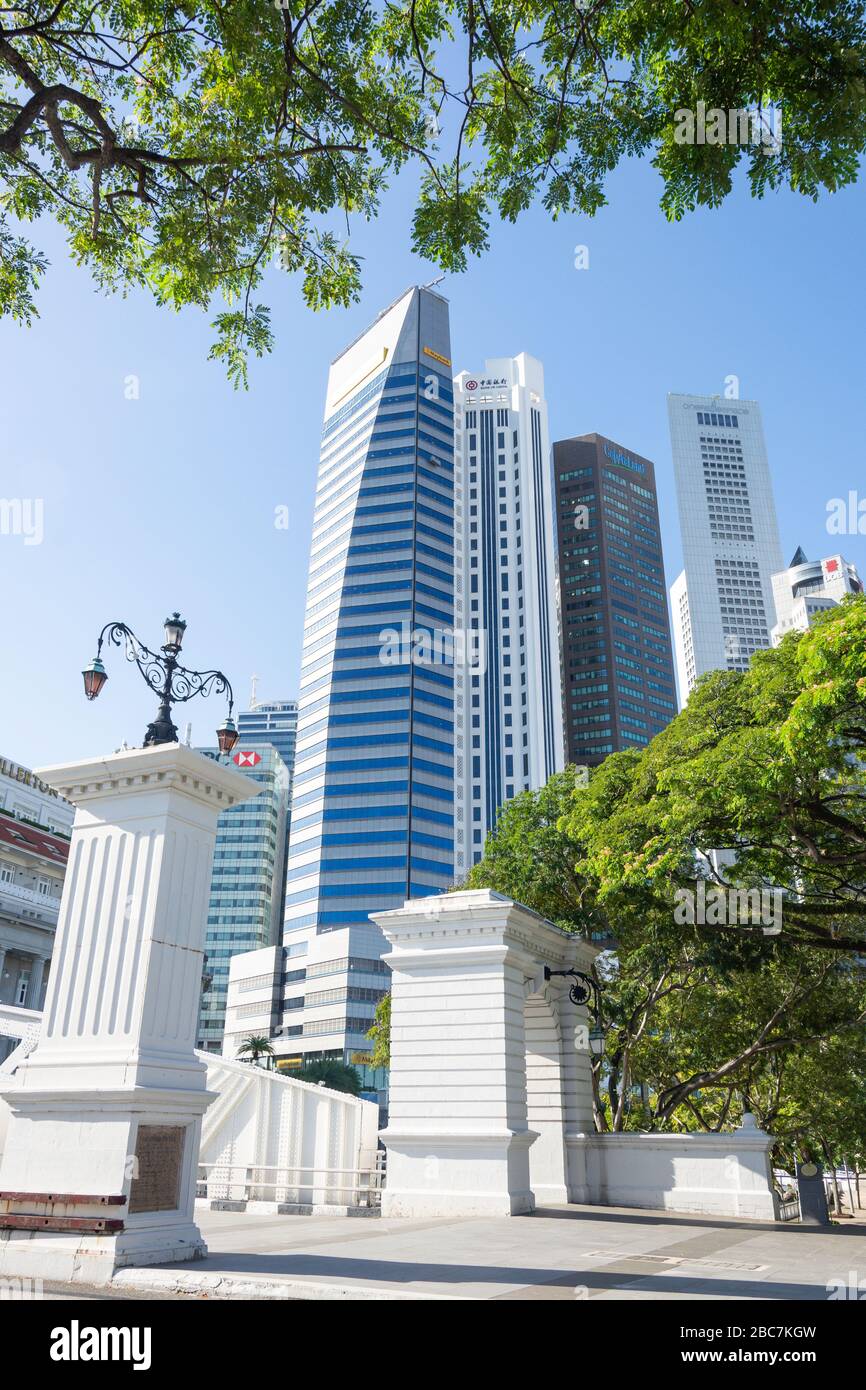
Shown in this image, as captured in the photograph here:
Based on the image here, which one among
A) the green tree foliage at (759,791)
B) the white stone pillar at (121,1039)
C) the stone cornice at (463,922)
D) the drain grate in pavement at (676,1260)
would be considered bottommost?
the drain grate in pavement at (676,1260)

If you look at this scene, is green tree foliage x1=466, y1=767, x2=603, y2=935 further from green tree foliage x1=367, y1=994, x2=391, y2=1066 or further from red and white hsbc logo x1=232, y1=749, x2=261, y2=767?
red and white hsbc logo x1=232, y1=749, x2=261, y2=767

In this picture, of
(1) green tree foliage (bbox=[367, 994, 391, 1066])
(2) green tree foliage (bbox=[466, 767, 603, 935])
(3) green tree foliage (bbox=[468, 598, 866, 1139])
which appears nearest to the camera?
(3) green tree foliage (bbox=[468, 598, 866, 1139])

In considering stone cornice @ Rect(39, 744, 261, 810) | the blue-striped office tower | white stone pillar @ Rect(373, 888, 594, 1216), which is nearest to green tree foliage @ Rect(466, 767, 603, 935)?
white stone pillar @ Rect(373, 888, 594, 1216)

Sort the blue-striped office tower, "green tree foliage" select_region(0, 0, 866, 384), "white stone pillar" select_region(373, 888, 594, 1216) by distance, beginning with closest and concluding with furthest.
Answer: "green tree foliage" select_region(0, 0, 866, 384) → "white stone pillar" select_region(373, 888, 594, 1216) → the blue-striped office tower

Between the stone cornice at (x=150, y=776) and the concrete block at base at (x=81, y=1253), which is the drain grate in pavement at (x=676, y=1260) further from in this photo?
the stone cornice at (x=150, y=776)

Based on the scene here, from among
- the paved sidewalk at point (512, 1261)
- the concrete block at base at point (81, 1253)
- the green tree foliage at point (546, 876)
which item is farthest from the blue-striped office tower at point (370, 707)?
the concrete block at base at point (81, 1253)

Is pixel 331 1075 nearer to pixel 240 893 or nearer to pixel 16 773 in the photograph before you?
pixel 16 773

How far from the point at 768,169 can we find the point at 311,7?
466 centimetres

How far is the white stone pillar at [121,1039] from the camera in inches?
385

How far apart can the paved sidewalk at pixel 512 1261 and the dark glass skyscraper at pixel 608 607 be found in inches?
6106

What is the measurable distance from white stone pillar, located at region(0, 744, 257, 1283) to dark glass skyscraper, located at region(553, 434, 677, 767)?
523ft

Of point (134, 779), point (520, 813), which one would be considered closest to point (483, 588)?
point (520, 813)

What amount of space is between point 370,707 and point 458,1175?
108 m

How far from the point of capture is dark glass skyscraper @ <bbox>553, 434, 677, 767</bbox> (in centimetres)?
17488
